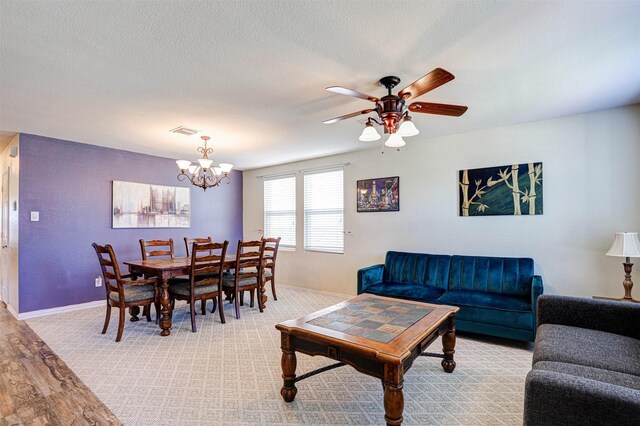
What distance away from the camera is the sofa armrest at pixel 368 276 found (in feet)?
12.9

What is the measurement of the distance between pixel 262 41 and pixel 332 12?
0.49 m

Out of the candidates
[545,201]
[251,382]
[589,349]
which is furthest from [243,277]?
[545,201]

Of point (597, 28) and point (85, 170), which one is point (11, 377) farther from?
point (597, 28)

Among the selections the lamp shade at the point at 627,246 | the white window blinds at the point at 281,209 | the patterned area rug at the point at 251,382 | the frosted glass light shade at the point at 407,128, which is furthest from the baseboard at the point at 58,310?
the lamp shade at the point at 627,246

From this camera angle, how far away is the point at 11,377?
2402 mm

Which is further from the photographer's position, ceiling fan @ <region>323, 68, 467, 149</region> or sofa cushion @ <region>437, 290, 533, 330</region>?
sofa cushion @ <region>437, 290, 533, 330</region>

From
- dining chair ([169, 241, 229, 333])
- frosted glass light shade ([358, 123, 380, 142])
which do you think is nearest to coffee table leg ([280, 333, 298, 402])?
frosted glass light shade ([358, 123, 380, 142])

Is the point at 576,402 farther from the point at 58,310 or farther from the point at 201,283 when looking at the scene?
the point at 58,310

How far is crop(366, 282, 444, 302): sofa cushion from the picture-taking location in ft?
11.6

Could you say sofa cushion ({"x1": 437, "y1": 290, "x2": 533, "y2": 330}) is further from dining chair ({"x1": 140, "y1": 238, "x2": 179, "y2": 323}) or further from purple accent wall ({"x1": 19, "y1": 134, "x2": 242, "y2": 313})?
purple accent wall ({"x1": 19, "y1": 134, "x2": 242, "y2": 313})

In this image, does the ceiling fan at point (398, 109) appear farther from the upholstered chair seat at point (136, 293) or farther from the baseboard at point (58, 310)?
the baseboard at point (58, 310)

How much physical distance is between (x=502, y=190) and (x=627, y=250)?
1.27 meters

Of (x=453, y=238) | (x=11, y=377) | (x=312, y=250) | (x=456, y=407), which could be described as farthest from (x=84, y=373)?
(x=453, y=238)

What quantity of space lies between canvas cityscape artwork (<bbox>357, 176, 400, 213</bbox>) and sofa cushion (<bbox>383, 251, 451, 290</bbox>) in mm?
725
